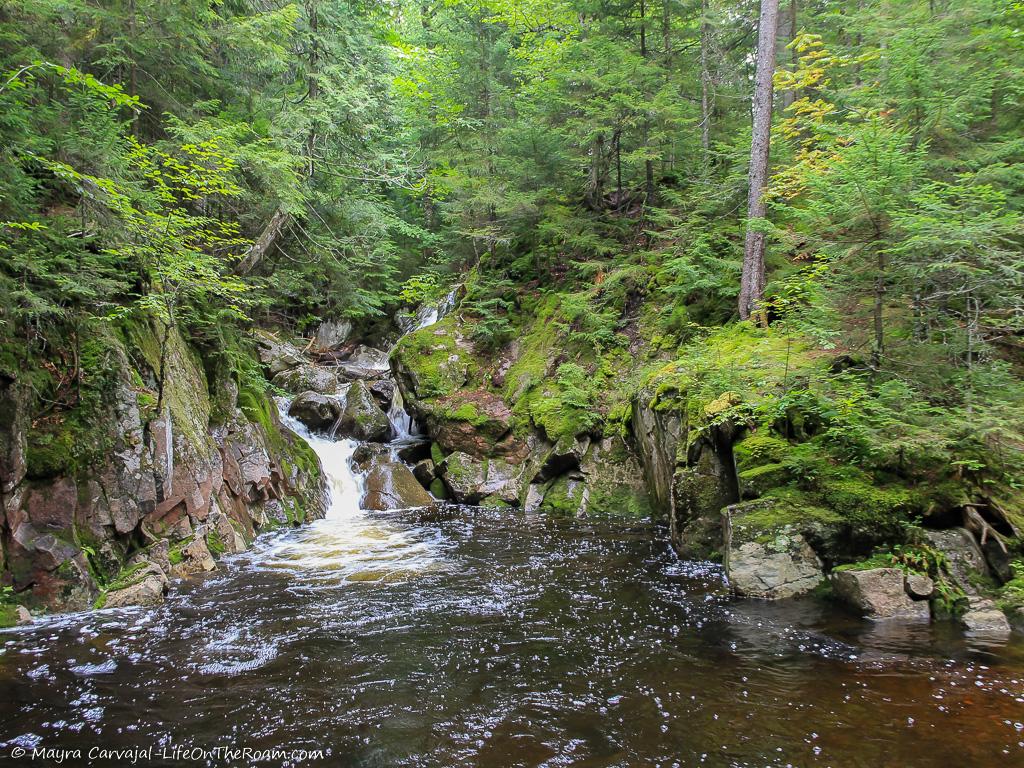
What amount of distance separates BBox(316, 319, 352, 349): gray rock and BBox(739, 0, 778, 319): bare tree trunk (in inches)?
733

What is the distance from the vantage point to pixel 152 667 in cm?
513

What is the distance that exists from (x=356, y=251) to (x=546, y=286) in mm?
6047

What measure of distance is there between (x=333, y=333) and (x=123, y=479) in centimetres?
1746

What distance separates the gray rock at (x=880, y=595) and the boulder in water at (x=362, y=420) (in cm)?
1320

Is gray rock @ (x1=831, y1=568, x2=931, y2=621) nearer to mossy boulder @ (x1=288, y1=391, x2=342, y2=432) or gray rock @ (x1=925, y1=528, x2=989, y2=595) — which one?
gray rock @ (x1=925, y1=528, x2=989, y2=595)

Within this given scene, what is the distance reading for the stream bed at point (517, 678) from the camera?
12.5 feet

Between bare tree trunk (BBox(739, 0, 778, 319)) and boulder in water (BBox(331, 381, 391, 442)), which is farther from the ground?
bare tree trunk (BBox(739, 0, 778, 319))

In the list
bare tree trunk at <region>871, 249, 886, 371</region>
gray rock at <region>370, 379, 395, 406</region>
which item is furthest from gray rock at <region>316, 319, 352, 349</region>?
bare tree trunk at <region>871, 249, 886, 371</region>

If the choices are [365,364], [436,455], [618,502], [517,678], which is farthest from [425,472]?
[517,678]

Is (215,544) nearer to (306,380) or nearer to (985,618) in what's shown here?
(306,380)

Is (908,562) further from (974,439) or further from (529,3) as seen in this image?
(529,3)

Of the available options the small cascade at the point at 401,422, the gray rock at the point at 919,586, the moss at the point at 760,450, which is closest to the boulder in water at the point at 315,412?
the small cascade at the point at 401,422

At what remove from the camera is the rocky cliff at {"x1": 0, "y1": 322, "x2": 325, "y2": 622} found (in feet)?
21.4

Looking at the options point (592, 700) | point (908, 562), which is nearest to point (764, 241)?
point (908, 562)
